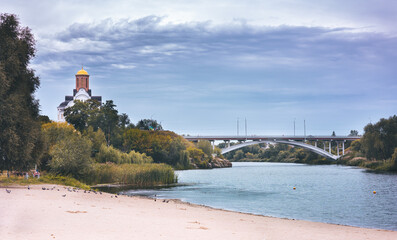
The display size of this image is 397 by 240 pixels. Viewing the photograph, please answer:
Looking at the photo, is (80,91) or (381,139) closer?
(381,139)

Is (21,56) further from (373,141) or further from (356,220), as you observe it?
(373,141)

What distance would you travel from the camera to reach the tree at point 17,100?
95.6 ft

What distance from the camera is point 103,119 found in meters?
95.7

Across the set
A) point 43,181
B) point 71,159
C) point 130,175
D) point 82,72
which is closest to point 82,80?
point 82,72

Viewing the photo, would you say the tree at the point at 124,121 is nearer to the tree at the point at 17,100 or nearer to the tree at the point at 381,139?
the tree at the point at 381,139

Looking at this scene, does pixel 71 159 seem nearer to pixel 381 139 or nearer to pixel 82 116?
pixel 82 116

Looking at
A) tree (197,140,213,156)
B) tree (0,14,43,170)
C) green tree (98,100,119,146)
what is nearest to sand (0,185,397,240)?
tree (0,14,43,170)

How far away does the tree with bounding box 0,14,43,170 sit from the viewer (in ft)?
95.6

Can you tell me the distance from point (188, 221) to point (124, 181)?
104 ft

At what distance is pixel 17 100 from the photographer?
29.8 m

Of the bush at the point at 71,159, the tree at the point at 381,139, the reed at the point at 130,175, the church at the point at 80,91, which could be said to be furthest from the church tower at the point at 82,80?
the bush at the point at 71,159

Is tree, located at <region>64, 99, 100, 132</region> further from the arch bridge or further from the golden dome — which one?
the golden dome

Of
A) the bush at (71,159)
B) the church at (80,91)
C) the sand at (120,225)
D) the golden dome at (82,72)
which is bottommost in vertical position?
the sand at (120,225)

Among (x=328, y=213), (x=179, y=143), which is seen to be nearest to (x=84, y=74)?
(x=179, y=143)
